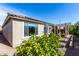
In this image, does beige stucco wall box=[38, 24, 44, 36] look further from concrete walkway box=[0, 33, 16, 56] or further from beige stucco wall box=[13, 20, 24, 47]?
concrete walkway box=[0, 33, 16, 56]

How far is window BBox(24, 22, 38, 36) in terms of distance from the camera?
488 centimetres

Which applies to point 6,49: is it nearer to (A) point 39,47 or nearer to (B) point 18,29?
(B) point 18,29

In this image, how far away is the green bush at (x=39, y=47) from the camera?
4.21 meters

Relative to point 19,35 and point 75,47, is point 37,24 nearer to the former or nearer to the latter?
point 19,35

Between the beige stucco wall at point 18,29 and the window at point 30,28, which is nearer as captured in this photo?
the window at point 30,28

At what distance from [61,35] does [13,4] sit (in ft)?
4.62

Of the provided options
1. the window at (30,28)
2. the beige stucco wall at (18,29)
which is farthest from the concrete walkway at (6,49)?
the window at (30,28)

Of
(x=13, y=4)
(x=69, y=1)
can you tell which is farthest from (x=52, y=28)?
(x=13, y=4)

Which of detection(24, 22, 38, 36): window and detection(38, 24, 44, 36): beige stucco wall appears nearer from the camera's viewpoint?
detection(38, 24, 44, 36): beige stucco wall

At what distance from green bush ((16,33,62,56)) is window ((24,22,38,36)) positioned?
432 millimetres

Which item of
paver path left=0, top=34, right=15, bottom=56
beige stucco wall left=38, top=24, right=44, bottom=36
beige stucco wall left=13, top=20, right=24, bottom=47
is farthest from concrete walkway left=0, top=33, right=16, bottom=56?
beige stucco wall left=38, top=24, right=44, bottom=36

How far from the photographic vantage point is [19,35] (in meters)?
5.42

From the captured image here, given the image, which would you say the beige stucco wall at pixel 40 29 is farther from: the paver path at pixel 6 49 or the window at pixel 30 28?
the paver path at pixel 6 49

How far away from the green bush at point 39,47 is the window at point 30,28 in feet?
1.42
